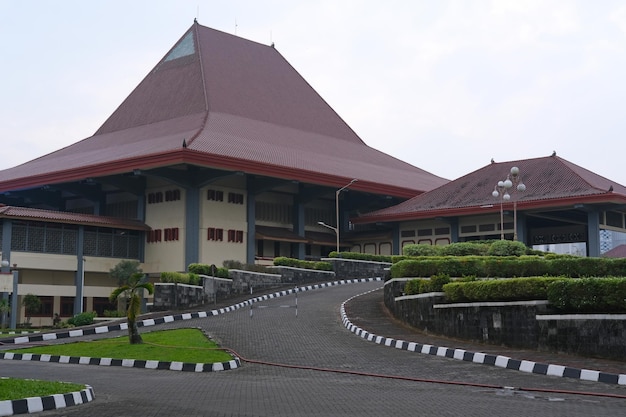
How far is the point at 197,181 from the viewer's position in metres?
41.5

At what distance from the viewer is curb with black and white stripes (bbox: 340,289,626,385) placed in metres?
12.3

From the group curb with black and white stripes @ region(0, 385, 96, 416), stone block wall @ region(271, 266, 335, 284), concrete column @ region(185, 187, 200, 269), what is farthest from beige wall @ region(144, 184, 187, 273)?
curb with black and white stripes @ region(0, 385, 96, 416)

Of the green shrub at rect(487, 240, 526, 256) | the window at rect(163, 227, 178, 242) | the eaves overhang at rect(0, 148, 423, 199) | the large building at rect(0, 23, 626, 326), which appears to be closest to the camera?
the green shrub at rect(487, 240, 526, 256)

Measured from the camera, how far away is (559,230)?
47.1m

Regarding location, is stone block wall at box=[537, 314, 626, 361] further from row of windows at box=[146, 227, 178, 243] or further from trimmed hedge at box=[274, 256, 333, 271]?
row of windows at box=[146, 227, 178, 243]

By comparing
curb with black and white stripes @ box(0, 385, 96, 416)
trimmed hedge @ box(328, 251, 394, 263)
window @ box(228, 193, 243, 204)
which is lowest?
curb with black and white stripes @ box(0, 385, 96, 416)

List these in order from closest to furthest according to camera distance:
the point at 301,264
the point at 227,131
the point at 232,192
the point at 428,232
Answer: the point at 301,264 < the point at 227,131 < the point at 232,192 < the point at 428,232

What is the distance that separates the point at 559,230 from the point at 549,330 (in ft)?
109

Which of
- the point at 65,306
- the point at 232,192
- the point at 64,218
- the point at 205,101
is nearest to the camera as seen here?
the point at 64,218

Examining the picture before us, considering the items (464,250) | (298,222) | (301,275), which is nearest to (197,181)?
(301,275)

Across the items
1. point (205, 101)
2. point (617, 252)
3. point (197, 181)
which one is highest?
→ point (205, 101)

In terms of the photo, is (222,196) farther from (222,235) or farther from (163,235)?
(163,235)

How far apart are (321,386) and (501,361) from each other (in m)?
3.85

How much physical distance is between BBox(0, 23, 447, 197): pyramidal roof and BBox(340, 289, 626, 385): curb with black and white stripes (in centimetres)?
2202
